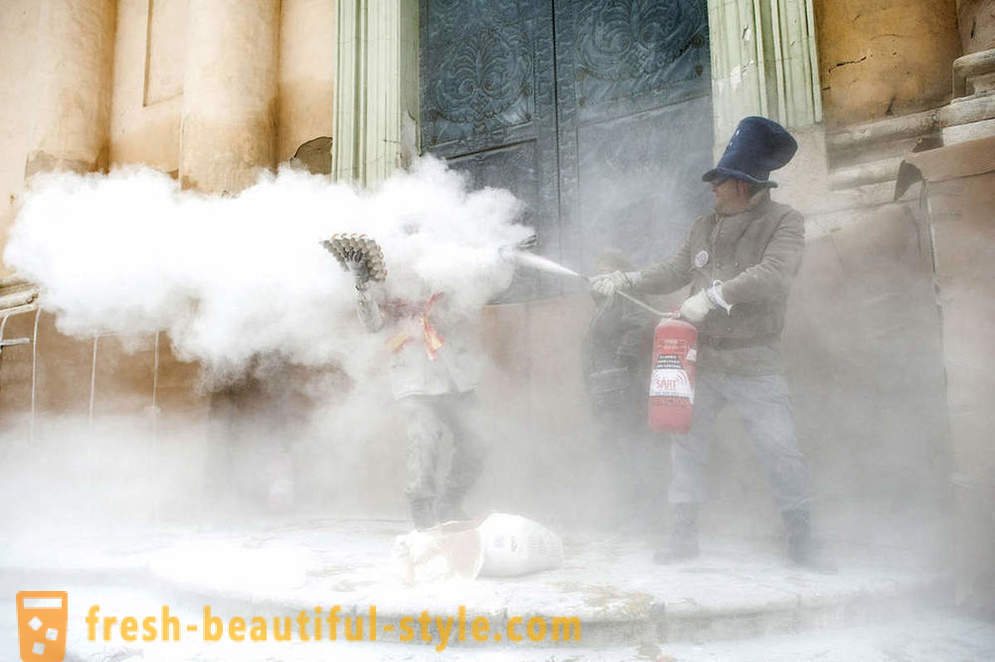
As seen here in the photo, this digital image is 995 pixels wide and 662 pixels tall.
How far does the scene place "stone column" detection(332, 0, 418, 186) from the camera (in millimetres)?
6250

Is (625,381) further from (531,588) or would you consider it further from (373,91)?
(373,91)

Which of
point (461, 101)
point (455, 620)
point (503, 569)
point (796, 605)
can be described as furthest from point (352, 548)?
point (461, 101)

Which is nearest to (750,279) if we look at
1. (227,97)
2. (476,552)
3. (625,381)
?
(625,381)

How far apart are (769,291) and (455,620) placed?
200 centimetres

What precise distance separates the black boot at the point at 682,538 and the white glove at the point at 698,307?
0.90 metres

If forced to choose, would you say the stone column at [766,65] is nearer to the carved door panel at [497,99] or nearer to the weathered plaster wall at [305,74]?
the carved door panel at [497,99]

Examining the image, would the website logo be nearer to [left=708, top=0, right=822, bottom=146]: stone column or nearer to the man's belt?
the man's belt

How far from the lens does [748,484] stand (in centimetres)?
427

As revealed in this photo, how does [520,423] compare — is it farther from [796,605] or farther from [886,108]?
[886,108]

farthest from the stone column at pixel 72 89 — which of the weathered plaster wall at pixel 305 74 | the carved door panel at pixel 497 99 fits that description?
the carved door panel at pixel 497 99

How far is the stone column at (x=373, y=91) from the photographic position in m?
6.25

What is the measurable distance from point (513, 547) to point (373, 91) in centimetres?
458

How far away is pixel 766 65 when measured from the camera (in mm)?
4812

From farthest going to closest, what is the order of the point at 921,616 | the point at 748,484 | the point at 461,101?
1. the point at 461,101
2. the point at 748,484
3. the point at 921,616
